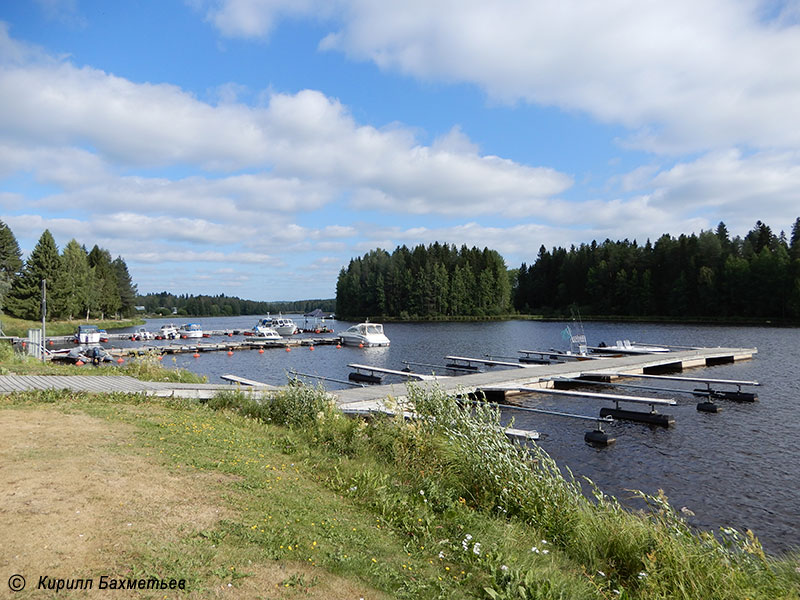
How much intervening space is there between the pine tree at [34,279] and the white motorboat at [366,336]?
4734 cm

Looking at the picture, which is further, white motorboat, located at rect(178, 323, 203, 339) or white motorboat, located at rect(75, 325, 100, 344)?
white motorboat, located at rect(178, 323, 203, 339)

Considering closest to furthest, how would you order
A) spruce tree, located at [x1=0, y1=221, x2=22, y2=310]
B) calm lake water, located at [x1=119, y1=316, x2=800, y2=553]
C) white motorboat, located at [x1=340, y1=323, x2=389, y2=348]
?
calm lake water, located at [x1=119, y1=316, x2=800, y2=553] < white motorboat, located at [x1=340, y1=323, x2=389, y2=348] < spruce tree, located at [x1=0, y1=221, x2=22, y2=310]

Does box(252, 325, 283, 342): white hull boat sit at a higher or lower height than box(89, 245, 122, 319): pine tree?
lower

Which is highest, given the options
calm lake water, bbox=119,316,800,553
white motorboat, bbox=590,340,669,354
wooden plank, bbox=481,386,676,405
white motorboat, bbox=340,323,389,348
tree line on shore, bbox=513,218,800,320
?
tree line on shore, bbox=513,218,800,320

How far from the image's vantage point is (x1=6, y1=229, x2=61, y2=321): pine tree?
69000 millimetres

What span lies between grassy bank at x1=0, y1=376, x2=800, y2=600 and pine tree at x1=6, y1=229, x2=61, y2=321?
2890 inches

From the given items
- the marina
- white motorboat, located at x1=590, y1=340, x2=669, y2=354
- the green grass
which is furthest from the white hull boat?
the green grass

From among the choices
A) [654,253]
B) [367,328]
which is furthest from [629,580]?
[654,253]

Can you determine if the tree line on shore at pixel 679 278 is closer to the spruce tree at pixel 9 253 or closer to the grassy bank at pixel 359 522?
the grassy bank at pixel 359 522

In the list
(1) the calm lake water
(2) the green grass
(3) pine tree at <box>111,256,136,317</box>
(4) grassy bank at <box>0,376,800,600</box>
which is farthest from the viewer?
(3) pine tree at <box>111,256,136,317</box>

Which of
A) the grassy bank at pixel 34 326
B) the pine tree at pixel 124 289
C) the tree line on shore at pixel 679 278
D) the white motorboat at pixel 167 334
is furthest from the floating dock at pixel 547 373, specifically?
the pine tree at pixel 124 289

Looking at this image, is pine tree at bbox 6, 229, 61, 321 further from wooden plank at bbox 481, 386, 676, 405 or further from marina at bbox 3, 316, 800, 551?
wooden plank at bbox 481, 386, 676, 405

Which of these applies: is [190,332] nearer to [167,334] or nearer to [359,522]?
[167,334]

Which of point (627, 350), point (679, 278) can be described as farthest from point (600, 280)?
point (627, 350)
